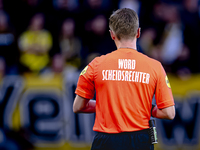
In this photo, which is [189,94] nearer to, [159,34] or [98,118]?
[159,34]

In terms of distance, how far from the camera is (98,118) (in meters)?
2.61

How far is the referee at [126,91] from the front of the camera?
2.50m

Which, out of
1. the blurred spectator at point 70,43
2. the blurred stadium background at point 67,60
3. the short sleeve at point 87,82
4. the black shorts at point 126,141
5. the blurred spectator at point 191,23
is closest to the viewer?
the black shorts at point 126,141

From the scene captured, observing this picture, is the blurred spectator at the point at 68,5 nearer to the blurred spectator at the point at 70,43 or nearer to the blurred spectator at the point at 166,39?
the blurred spectator at the point at 70,43

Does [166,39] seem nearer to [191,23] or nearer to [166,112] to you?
[191,23]

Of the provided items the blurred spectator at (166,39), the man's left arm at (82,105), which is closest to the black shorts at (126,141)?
the man's left arm at (82,105)

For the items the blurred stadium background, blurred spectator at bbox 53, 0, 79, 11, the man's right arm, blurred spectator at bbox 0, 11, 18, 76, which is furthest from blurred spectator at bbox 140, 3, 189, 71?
the man's right arm

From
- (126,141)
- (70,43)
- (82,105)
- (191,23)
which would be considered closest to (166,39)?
(191,23)

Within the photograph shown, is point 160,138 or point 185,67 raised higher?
point 185,67

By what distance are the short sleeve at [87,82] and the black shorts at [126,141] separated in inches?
15.5

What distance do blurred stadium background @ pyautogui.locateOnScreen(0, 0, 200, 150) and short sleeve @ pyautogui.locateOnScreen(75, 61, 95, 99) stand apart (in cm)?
355

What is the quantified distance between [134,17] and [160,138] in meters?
3.99

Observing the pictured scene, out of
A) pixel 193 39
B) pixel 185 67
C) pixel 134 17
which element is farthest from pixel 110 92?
pixel 193 39

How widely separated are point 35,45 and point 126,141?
17.6 ft
